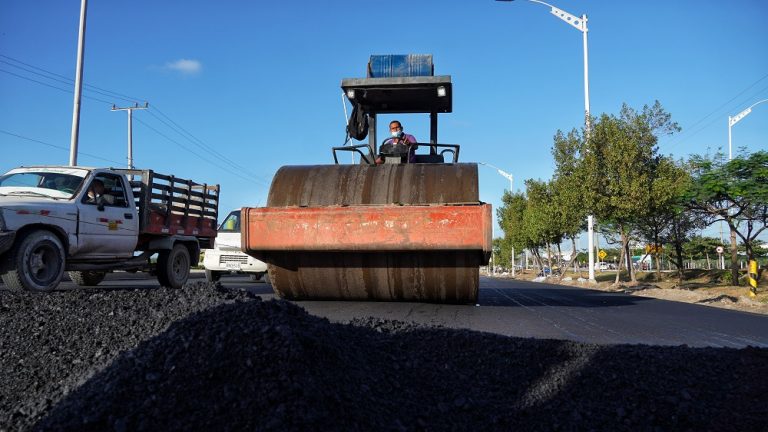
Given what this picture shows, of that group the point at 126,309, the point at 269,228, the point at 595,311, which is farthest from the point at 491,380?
the point at 595,311

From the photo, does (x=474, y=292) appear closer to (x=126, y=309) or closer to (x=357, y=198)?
(x=357, y=198)

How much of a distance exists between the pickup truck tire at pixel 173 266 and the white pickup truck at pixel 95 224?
2cm

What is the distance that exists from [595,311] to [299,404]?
612cm

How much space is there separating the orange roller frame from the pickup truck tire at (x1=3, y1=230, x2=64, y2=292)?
2966 mm

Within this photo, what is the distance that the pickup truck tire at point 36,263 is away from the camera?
258 inches

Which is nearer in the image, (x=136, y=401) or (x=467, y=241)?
(x=136, y=401)

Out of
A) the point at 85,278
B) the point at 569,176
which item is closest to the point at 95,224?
the point at 85,278

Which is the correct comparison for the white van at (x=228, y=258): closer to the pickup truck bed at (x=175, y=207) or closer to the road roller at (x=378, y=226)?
the pickup truck bed at (x=175, y=207)

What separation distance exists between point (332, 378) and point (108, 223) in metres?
7.06

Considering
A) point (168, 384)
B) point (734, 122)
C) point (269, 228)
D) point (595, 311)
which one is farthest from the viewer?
point (734, 122)

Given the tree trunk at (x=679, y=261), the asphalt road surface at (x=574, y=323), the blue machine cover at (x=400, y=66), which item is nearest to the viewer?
the asphalt road surface at (x=574, y=323)

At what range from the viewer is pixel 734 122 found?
36000mm

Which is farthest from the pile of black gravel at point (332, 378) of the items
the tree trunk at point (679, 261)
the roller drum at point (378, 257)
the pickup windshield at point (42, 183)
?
the tree trunk at point (679, 261)

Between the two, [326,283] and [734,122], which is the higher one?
[734,122]
